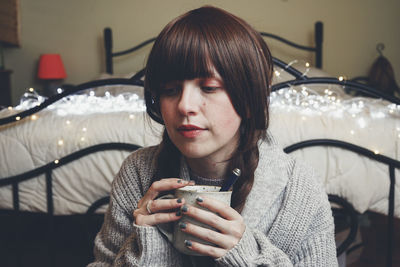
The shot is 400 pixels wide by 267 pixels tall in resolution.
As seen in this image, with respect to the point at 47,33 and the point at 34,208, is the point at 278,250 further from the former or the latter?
the point at 47,33

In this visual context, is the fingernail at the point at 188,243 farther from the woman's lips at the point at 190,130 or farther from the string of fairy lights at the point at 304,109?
the string of fairy lights at the point at 304,109

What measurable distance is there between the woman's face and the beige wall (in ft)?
9.35

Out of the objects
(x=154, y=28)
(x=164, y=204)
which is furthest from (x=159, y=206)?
(x=154, y=28)

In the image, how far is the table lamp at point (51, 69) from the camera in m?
3.28

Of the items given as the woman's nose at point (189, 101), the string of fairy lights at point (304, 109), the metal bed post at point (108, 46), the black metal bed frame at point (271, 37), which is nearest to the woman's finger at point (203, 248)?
the woman's nose at point (189, 101)

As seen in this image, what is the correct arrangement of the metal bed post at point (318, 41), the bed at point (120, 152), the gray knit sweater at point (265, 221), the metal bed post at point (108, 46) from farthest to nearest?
1. the metal bed post at point (108, 46)
2. the metal bed post at point (318, 41)
3. the bed at point (120, 152)
4. the gray knit sweater at point (265, 221)

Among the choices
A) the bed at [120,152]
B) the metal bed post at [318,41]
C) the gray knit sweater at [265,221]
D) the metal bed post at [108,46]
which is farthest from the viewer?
the metal bed post at [108,46]

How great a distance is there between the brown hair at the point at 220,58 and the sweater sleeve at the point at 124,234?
0.18 meters

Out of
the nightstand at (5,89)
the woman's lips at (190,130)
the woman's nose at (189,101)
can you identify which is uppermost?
the woman's nose at (189,101)

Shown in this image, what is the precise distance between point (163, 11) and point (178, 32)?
301cm

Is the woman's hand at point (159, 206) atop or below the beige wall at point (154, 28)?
below

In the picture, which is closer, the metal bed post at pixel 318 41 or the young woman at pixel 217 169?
the young woman at pixel 217 169

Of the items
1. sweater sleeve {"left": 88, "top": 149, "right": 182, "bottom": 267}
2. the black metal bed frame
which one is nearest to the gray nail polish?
sweater sleeve {"left": 88, "top": 149, "right": 182, "bottom": 267}

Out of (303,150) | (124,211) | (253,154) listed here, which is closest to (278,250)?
(253,154)
